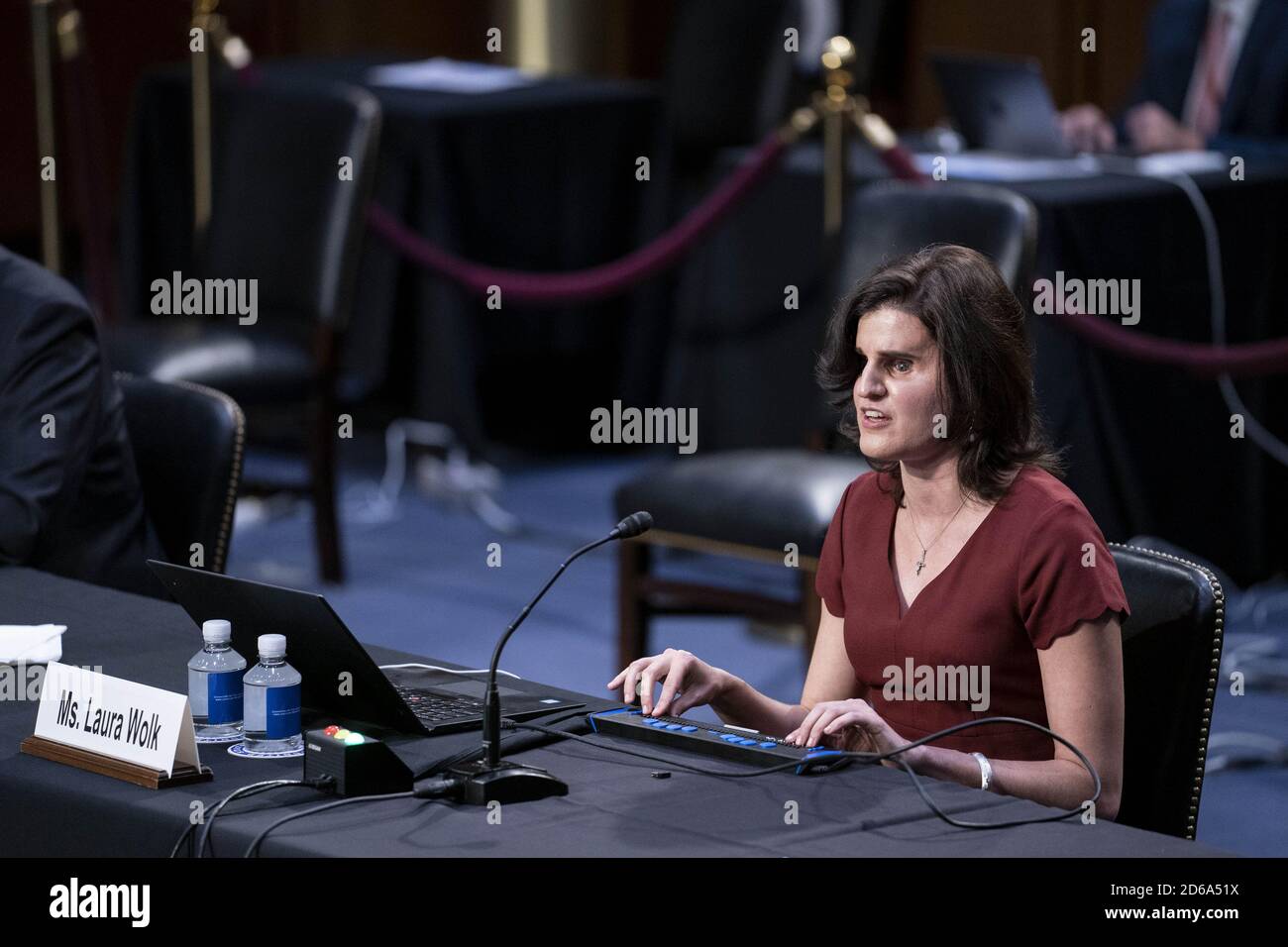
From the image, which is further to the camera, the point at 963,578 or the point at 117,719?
the point at 963,578

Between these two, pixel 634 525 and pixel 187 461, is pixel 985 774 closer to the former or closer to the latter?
pixel 634 525

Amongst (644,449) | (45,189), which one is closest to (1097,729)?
(45,189)

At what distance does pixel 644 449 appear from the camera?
272 inches

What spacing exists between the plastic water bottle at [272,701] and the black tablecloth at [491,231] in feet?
13.0

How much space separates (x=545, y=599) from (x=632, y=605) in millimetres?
1076

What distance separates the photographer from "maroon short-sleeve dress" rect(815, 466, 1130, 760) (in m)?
2.18

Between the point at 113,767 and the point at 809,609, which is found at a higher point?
the point at 113,767

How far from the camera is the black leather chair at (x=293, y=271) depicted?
5172 mm

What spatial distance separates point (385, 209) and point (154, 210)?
2.83ft

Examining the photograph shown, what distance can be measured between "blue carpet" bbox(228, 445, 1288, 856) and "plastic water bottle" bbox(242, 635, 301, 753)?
1984mm

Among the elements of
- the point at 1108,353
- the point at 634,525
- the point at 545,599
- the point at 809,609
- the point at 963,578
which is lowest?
the point at 545,599

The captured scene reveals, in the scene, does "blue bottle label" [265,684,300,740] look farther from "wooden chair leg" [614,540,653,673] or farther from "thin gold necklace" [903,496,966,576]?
"wooden chair leg" [614,540,653,673]

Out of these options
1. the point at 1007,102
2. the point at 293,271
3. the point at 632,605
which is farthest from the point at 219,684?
the point at 1007,102

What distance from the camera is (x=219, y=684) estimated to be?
7.26ft
